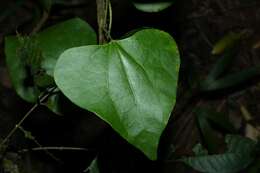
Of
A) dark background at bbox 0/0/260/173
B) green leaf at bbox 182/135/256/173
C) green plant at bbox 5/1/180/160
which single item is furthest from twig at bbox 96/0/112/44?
green leaf at bbox 182/135/256/173

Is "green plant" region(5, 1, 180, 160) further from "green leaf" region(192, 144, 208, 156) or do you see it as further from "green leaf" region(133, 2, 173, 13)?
"green leaf" region(192, 144, 208, 156)

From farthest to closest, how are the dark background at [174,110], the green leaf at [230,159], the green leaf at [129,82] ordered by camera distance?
the dark background at [174,110] → the green leaf at [230,159] → the green leaf at [129,82]

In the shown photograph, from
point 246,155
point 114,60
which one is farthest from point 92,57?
point 246,155

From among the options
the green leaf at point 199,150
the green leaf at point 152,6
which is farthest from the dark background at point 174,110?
the green leaf at point 152,6

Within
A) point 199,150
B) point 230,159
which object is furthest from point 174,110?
point 230,159

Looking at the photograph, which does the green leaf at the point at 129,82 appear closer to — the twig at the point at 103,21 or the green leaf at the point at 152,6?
the twig at the point at 103,21

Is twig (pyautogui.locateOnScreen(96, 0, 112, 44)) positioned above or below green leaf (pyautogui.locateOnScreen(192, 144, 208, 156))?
above

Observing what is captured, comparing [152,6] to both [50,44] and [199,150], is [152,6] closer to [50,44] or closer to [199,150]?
[50,44]
